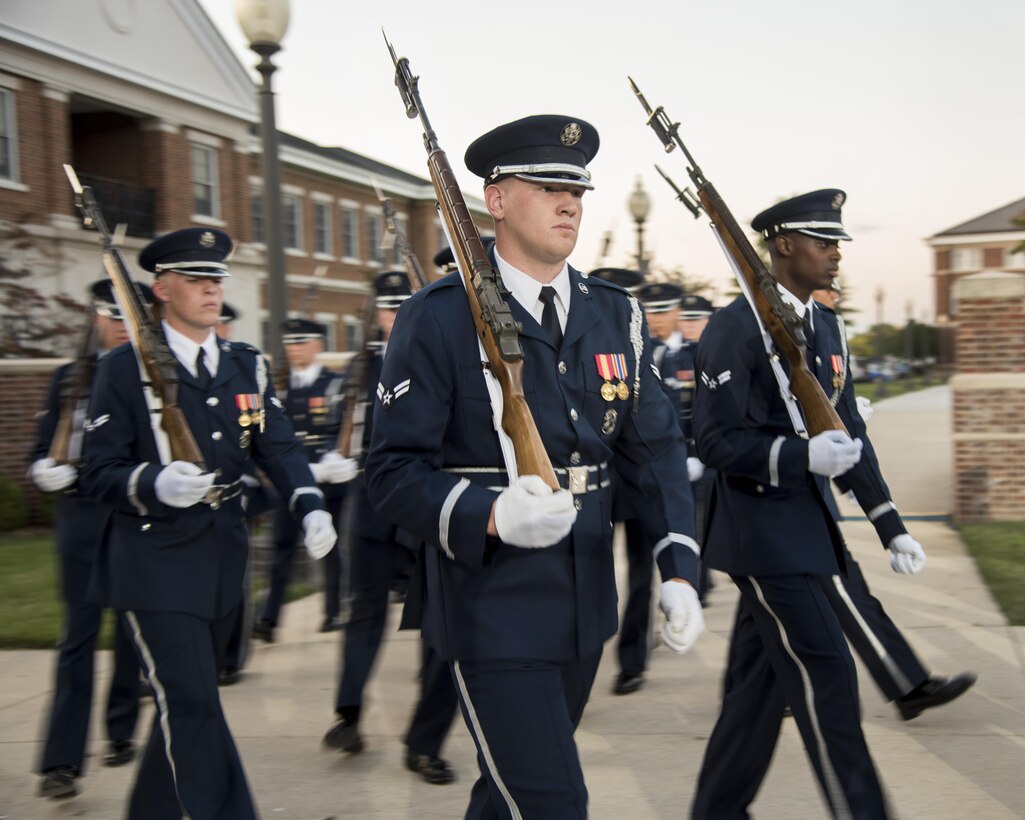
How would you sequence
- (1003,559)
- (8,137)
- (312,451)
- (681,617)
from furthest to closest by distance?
1. (8,137)
2. (1003,559)
3. (312,451)
4. (681,617)

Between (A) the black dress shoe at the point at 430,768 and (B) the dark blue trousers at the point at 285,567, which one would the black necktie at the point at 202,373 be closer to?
(A) the black dress shoe at the point at 430,768

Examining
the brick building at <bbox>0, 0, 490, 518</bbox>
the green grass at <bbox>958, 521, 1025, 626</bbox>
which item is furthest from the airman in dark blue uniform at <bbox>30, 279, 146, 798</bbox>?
the brick building at <bbox>0, 0, 490, 518</bbox>

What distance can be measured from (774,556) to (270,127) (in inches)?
234

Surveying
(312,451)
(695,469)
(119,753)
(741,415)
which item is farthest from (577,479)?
(312,451)

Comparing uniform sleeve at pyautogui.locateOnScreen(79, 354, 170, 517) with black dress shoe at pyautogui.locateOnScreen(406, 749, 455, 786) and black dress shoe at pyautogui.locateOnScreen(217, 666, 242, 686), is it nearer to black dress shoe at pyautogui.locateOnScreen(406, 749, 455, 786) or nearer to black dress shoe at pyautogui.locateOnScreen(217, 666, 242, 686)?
black dress shoe at pyautogui.locateOnScreen(406, 749, 455, 786)

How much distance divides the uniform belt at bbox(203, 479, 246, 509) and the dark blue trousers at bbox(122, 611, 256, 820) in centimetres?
38

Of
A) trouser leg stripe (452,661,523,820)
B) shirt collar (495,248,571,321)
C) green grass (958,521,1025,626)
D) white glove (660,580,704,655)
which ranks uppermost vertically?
shirt collar (495,248,571,321)

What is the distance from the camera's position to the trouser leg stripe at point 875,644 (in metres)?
3.74

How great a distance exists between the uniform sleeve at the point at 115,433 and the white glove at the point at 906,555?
245 cm

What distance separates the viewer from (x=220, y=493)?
3814 millimetres

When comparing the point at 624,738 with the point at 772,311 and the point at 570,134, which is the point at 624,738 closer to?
the point at 772,311

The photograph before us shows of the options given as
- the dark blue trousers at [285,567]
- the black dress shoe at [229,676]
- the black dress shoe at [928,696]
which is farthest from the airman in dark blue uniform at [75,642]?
the black dress shoe at [928,696]

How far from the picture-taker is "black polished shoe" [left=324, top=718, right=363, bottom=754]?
5.02m

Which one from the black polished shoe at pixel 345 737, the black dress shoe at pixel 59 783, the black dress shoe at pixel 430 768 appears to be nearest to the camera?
the black dress shoe at pixel 59 783
